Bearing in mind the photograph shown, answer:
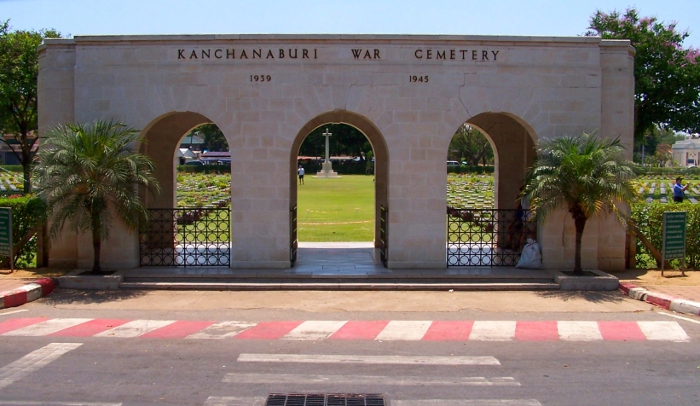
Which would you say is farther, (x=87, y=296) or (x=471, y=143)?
(x=471, y=143)

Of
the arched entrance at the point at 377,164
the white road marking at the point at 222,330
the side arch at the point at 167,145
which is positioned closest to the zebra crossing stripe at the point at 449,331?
the white road marking at the point at 222,330

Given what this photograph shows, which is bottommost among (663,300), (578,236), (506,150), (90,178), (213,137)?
(663,300)

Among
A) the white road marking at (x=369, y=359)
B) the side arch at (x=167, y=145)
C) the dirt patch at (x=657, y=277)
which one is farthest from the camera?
the side arch at (x=167, y=145)

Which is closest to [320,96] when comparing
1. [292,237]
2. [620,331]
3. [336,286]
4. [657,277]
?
[292,237]

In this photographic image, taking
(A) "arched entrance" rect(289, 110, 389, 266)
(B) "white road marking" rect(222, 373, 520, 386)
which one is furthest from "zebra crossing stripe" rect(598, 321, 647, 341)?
(A) "arched entrance" rect(289, 110, 389, 266)

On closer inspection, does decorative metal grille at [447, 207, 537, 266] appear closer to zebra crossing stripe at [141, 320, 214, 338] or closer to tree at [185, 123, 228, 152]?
zebra crossing stripe at [141, 320, 214, 338]

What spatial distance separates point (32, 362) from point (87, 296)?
4350mm

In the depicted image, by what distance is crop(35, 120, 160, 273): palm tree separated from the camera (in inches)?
466

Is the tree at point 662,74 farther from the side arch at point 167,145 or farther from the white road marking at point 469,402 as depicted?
the white road marking at point 469,402

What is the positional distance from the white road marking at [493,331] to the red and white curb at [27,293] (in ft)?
24.8

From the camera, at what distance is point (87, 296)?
466 inches

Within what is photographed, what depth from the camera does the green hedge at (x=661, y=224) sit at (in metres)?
14.0

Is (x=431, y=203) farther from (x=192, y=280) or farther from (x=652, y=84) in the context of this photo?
(x=652, y=84)

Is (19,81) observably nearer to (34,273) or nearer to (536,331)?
(34,273)
